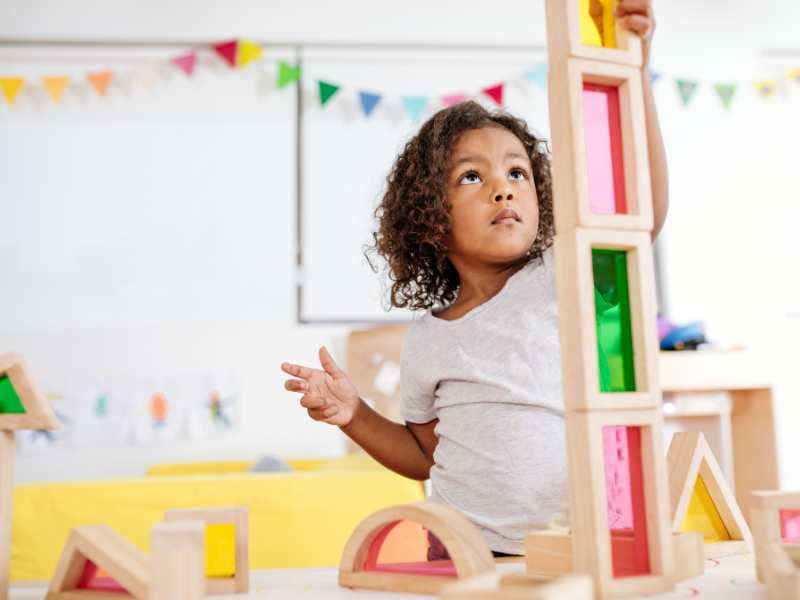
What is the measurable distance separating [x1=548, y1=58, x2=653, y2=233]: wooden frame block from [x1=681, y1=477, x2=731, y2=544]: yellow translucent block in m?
0.30

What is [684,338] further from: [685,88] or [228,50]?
[228,50]

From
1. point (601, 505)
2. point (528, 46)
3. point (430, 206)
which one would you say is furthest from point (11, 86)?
point (601, 505)

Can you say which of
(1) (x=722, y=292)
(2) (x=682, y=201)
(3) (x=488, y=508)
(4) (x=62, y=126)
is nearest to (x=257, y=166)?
(4) (x=62, y=126)

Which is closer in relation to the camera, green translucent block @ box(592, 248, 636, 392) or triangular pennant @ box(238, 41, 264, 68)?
green translucent block @ box(592, 248, 636, 392)

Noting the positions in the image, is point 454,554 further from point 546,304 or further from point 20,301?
point 20,301

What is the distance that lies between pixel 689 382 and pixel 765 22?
66.1 inches

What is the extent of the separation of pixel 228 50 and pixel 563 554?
9.59 ft

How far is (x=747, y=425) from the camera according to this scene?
108 inches

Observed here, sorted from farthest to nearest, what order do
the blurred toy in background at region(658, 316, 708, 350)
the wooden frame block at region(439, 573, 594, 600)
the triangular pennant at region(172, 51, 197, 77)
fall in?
the triangular pennant at region(172, 51, 197, 77) → the blurred toy in background at region(658, 316, 708, 350) → the wooden frame block at region(439, 573, 594, 600)

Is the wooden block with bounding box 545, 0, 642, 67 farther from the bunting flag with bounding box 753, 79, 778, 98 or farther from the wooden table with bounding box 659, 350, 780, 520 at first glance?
the bunting flag with bounding box 753, 79, 778, 98

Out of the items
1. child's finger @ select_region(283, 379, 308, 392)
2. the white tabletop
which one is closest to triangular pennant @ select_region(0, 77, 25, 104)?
child's finger @ select_region(283, 379, 308, 392)

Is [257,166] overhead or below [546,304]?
overhead

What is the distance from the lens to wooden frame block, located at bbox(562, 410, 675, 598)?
42cm

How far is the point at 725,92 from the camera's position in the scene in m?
3.27
